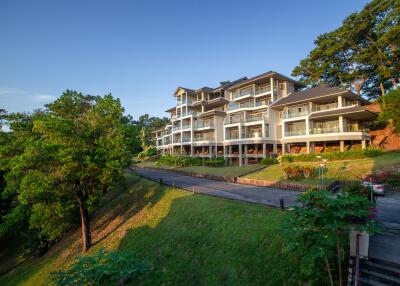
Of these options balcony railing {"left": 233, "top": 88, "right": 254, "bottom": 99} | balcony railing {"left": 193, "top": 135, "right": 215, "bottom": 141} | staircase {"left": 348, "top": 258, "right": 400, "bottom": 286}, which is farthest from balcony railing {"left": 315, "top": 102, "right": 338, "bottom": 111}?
staircase {"left": 348, "top": 258, "right": 400, "bottom": 286}

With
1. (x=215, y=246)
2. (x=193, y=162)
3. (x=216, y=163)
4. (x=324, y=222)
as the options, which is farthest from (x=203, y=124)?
(x=324, y=222)

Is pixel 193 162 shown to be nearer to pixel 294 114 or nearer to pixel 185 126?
pixel 185 126

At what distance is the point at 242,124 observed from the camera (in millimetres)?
38531

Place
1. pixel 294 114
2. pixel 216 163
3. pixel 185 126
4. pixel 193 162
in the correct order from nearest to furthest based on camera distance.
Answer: pixel 294 114
pixel 216 163
pixel 193 162
pixel 185 126

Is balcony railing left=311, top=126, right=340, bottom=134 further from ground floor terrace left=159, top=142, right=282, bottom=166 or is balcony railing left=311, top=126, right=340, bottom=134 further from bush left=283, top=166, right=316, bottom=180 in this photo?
bush left=283, top=166, right=316, bottom=180

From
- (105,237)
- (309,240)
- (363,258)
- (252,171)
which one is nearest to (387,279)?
(363,258)

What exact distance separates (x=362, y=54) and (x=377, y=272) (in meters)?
45.2

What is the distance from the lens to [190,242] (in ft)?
40.2

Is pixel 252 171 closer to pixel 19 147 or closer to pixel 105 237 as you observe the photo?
pixel 105 237

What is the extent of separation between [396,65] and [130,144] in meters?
45.8

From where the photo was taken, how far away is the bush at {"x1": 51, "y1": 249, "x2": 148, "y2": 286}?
5.36 meters

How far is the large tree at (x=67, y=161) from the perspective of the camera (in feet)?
42.8

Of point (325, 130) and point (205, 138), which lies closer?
point (325, 130)

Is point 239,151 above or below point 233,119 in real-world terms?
below
